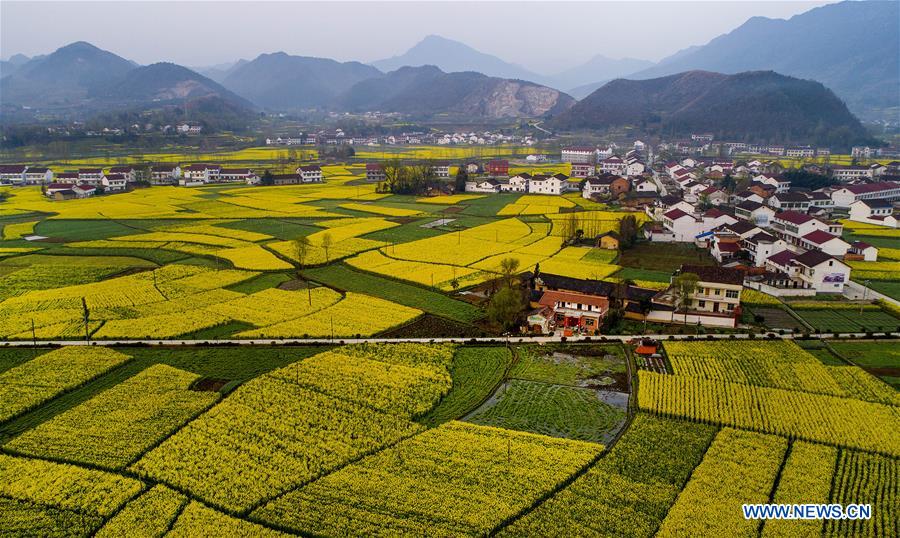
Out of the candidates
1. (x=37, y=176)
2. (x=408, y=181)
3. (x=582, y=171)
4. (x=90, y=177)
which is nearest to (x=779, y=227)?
(x=408, y=181)

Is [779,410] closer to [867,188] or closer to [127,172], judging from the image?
[867,188]

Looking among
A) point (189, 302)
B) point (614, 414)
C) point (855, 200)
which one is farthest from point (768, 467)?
point (855, 200)

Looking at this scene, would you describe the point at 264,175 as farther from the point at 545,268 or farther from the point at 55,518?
the point at 55,518

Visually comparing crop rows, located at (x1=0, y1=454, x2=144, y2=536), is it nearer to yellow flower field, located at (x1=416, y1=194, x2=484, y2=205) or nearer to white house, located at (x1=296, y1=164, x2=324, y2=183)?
yellow flower field, located at (x1=416, y1=194, x2=484, y2=205)

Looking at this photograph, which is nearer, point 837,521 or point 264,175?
point 837,521

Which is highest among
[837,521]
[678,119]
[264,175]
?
[678,119]

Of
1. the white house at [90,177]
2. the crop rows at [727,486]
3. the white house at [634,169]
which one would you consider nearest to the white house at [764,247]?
the crop rows at [727,486]
